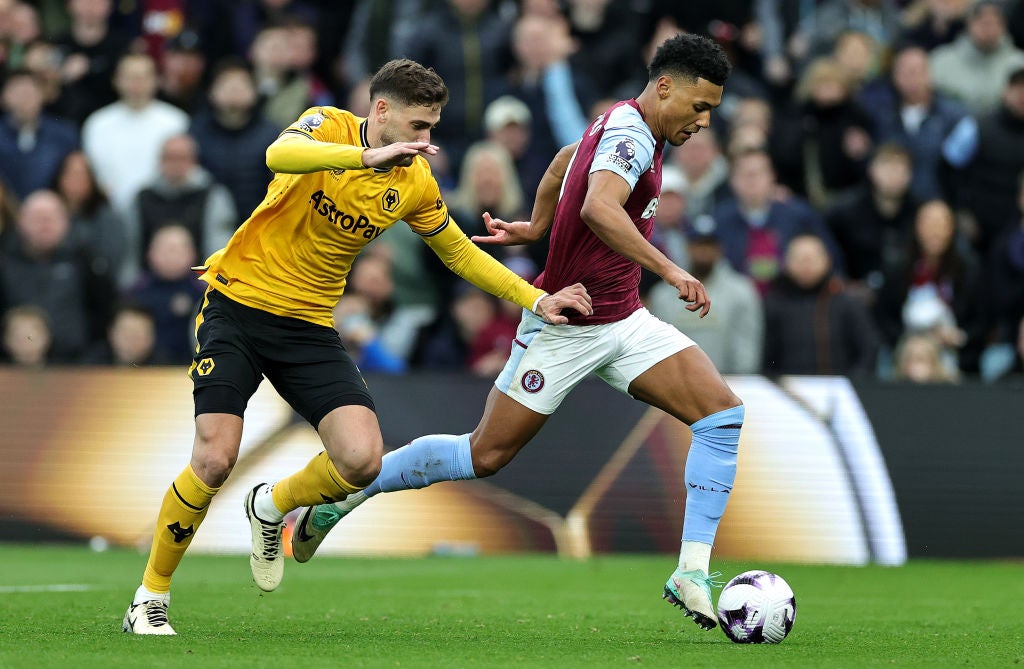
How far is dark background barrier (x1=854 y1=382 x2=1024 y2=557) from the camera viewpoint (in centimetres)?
1228

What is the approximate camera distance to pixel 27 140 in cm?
1519

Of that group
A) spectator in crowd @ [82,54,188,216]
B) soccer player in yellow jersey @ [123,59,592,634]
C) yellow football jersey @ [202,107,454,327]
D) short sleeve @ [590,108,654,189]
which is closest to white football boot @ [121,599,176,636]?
soccer player in yellow jersey @ [123,59,592,634]

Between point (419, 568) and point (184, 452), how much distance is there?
2.49 metres

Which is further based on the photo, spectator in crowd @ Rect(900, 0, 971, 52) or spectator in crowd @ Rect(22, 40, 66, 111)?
spectator in crowd @ Rect(22, 40, 66, 111)

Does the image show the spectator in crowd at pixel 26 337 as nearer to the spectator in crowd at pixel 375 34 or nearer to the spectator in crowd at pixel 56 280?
the spectator in crowd at pixel 56 280

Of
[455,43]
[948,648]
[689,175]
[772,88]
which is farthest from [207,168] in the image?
[948,648]

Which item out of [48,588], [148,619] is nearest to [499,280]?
[148,619]

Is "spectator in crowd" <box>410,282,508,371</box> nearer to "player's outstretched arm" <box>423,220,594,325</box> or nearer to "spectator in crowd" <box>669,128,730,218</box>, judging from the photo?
"spectator in crowd" <box>669,128,730,218</box>

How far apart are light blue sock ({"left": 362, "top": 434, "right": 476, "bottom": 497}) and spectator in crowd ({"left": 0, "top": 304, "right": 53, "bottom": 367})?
6.19 metres

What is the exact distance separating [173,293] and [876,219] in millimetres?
6417

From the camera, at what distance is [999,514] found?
1228cm

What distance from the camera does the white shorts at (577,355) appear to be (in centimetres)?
802

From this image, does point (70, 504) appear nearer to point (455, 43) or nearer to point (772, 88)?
point (455, 43)

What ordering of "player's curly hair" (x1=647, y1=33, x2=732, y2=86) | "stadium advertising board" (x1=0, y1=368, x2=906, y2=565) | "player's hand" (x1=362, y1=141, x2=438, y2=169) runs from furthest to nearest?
"stadium advertising board" (x1=0, y1=368, x2=906, y2=565), "player's curly hair" (x1=647, y1=33, x2=732, y2=86), "player's hand" (x1=362, y1=141, x2=438, y2=169)
